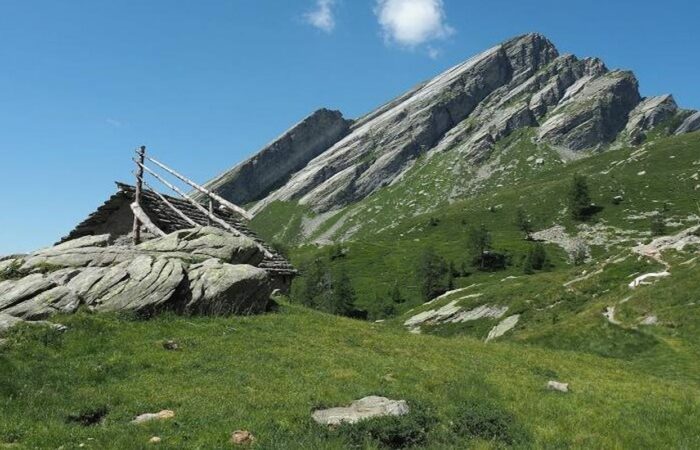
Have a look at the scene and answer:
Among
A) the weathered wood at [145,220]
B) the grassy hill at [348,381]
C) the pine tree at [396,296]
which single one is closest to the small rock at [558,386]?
the grassy hill at [348,381]

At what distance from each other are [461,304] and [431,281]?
54.3m

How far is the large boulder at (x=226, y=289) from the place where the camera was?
27172 millimetres

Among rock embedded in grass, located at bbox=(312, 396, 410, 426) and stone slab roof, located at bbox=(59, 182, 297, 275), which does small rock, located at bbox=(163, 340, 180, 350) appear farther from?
stone slab roof, located at bbox=(59, 182, 297, 275)

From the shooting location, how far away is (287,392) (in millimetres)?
17391

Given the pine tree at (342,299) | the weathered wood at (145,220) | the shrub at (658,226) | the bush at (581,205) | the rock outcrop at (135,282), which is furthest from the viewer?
the bush at (581,205)

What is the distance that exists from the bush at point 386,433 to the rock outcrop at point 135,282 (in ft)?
46.8

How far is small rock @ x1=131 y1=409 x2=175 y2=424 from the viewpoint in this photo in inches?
567

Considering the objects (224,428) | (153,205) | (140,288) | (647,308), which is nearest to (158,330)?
(140,288)

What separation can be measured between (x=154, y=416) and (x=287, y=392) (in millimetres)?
4177

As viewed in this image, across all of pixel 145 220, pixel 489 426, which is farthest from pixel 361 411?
pixel 145 220

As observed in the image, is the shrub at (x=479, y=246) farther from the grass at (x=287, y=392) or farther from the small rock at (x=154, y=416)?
the small rock at (x=154, y=416)

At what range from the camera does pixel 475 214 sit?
18512 cm

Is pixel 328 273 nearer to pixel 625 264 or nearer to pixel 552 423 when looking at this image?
pixel 625 264

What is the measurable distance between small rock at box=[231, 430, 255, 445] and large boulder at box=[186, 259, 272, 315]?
543 inches
